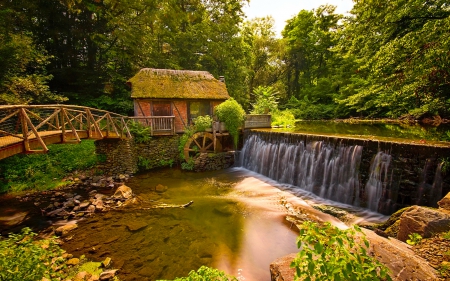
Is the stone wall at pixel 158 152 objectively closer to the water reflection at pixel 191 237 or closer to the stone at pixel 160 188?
the stone at pixel 160 188

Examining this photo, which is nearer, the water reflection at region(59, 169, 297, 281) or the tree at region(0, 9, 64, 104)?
the water reflection at region(59, 169, 297, 281)

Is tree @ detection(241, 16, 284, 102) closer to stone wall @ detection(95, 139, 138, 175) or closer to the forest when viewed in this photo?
the forest

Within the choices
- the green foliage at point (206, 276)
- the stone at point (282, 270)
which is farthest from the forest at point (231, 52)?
the green foliage at point (206, 276)

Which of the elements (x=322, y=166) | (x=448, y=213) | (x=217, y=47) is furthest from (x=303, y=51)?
(x=448, y=213)

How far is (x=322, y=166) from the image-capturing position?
33.0ft

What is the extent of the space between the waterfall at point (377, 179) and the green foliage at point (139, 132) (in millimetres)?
12892

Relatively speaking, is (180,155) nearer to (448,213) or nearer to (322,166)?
(322,166)

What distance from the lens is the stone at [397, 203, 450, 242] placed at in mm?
4180

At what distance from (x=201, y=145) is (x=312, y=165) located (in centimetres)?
833

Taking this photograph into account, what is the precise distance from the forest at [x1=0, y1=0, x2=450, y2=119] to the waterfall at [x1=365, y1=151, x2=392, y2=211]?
291 centimetres

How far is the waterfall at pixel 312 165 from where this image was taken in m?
8.98

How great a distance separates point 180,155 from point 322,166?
9706 millimetres

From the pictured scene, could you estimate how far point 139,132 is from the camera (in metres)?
13.9

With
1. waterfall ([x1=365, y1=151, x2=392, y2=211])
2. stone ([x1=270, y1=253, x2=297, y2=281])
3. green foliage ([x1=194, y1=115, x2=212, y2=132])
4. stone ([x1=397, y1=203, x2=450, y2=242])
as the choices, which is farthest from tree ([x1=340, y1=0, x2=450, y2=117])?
green foliage ([x1=194, y1=115, x2=212, y2=132])
